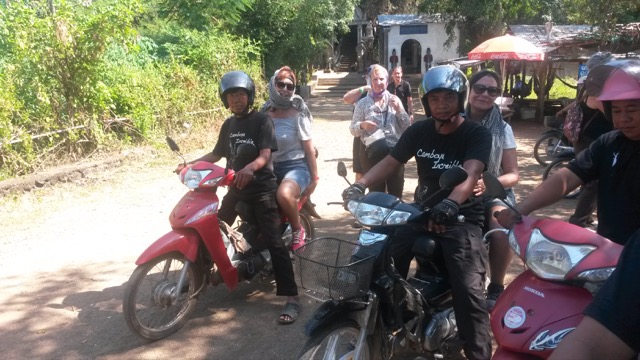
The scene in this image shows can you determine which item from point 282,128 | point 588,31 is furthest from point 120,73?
point 588,31

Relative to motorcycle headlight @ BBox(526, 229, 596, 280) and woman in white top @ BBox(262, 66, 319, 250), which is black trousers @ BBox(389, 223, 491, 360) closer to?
motorcycle headlight @ BBox(526, 229, 596, 280)

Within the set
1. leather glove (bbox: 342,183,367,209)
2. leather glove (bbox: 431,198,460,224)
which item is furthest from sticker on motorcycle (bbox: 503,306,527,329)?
leather glove (bbox: 342,183,367,209)

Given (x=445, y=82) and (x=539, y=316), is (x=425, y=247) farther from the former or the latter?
(x=539, y=316)

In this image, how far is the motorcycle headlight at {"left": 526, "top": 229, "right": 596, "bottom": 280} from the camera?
6.42ft

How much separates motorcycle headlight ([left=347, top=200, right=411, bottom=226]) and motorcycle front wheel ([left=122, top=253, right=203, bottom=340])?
1752 millimetres

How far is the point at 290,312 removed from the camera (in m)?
4.28

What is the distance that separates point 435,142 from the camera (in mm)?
3320

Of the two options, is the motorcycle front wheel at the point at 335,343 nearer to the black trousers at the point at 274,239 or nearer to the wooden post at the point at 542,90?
the black trousers at the point at 274,239

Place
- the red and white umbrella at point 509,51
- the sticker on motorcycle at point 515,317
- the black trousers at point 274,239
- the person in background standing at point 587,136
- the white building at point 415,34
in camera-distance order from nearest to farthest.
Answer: the sticker on motorcycle at point 515,317 → the black trousers at point 274,239 → the person in background standing at point 587,136 → the red and white umbrella at point 509,51 → the white building at point 415,34

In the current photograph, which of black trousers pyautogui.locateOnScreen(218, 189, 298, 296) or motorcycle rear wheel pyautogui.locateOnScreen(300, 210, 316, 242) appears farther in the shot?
motorcycle rear wheel pyautogui.locateOnScreen(300, 210, 316, 242)

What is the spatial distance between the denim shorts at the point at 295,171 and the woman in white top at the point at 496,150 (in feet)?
4.89

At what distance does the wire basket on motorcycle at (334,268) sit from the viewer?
102 inches

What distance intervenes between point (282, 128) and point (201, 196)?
1161 mm

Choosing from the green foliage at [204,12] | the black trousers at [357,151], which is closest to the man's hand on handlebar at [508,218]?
the black trousers at [357,151]
